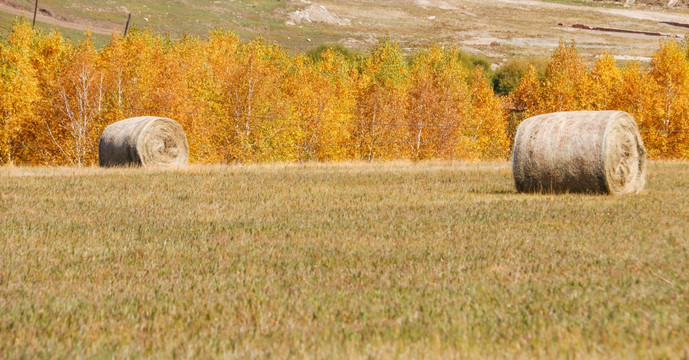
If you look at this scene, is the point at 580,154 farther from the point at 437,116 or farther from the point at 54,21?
the point at 54,21

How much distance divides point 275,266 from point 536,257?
11.0 feet

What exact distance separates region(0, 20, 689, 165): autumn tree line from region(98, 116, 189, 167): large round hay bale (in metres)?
16.9

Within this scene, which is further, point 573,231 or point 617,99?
point 617,99

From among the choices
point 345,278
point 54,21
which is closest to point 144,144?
point 345,278

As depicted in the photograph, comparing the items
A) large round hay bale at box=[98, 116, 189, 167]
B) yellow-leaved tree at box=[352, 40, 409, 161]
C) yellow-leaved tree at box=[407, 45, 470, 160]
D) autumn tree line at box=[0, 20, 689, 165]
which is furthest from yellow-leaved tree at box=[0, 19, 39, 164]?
yellow-leaved tree at box=[407, 45, 470, 160]

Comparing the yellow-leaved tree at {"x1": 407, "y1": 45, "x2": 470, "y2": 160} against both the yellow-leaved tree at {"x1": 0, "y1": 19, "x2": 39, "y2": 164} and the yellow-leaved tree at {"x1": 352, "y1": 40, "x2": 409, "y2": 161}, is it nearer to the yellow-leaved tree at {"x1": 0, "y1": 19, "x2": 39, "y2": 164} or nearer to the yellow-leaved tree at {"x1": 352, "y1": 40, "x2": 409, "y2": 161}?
the yellow-leaved tree at {"x1": 352, "y1": 40, "x2": 409, "y2": 161}

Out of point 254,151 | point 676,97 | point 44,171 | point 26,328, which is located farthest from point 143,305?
point 676,97

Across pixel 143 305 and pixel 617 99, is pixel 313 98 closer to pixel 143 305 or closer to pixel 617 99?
pixel 617 99

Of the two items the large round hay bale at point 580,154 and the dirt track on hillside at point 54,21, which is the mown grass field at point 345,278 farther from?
the dirt track on hillside at point 54,21

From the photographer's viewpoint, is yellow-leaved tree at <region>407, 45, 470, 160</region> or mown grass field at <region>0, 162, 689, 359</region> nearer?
mown grass field at <region>0, 162, 689, 359</region>

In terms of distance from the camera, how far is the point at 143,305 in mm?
7500

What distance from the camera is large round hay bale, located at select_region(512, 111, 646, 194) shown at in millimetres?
17203

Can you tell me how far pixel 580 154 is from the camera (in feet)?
56.8

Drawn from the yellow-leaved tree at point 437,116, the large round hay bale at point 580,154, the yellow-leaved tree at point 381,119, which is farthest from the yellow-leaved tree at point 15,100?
the large round hay bale at point 580,154
